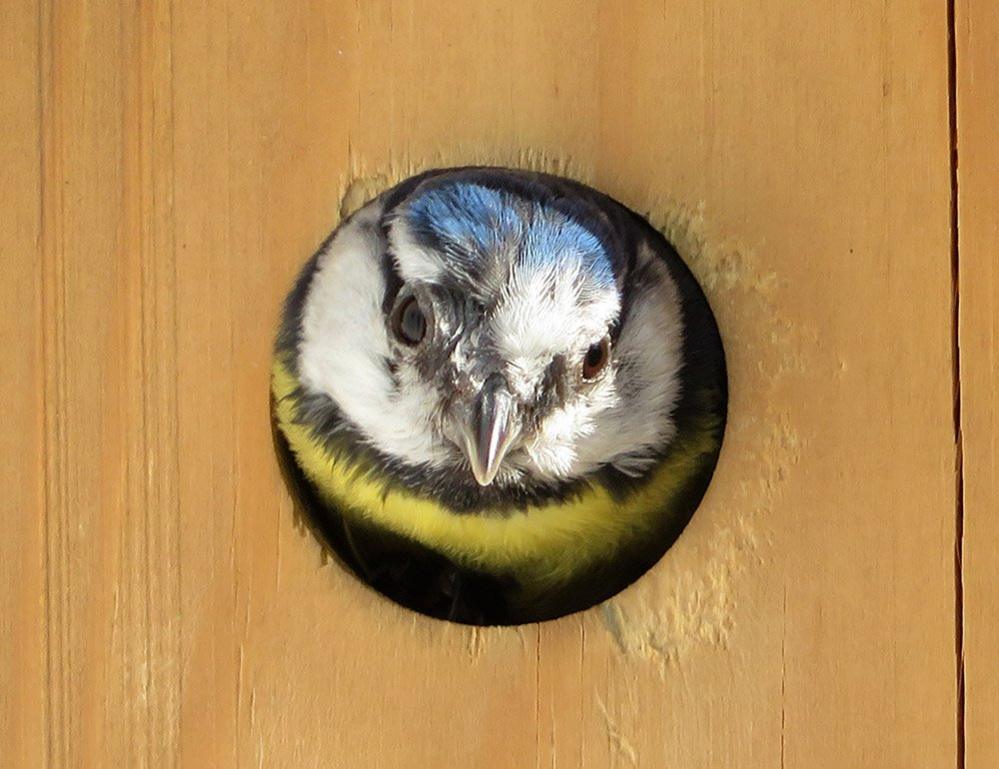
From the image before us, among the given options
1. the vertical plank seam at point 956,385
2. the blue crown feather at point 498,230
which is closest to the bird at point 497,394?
the blue crown feather at point 498,230

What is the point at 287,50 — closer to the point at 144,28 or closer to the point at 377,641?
the point at 144,28

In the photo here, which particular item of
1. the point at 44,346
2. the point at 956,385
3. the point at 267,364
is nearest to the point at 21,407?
the point at 44,346

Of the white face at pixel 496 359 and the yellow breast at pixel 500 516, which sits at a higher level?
the white face at pixel 496 359

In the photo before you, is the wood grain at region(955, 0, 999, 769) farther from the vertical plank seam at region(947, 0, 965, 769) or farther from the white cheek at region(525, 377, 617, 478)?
the white cheek at region(525, 377, 617, 478)

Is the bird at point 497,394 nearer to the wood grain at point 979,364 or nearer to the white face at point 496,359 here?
the white face at point 496,359

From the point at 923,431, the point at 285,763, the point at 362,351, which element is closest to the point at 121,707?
the point at 285,763

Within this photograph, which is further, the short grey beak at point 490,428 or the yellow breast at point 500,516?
the yellow breast at point 500,516

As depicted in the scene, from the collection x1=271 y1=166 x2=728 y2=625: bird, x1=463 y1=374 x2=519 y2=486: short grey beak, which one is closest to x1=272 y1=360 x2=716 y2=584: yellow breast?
x1=271 y1=166 x2=728 y2=625: bird
